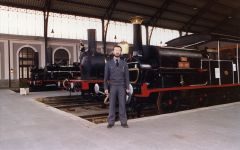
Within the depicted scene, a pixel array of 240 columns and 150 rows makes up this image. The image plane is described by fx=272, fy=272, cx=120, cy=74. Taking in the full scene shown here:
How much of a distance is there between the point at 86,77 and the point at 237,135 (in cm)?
949

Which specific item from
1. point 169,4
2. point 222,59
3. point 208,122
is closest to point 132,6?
point 169,4

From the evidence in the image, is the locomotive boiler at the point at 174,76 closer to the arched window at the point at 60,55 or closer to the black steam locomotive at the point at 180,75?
the black steam locomotive at the point at 180,75

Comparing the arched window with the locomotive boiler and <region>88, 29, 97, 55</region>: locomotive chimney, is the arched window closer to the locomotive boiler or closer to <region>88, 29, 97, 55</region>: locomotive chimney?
<region>88, 29, 97, 55</region>: locomotive chimney

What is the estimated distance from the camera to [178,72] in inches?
368

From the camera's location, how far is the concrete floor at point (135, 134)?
14.0ft

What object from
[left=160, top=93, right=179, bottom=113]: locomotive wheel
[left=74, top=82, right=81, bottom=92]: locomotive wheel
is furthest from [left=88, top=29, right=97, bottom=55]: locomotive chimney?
[left=160, top=93, right=179, bottom=113]: locomotive wheel

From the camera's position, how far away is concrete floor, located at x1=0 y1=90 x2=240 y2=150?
4262 mm

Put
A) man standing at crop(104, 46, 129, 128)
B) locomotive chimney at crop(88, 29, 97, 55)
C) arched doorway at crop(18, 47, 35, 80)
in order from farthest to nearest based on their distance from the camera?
arched doorway at crop(18, 47, 35, 80) < locomotive chimney at crop(88, 29, 97, 55) < man standing at crop(104, 46, 129, 128)

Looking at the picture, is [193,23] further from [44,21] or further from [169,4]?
[44,21]

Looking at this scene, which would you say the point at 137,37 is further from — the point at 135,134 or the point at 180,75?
the point at 135,134

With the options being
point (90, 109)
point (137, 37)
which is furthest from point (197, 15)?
point (137, 37)

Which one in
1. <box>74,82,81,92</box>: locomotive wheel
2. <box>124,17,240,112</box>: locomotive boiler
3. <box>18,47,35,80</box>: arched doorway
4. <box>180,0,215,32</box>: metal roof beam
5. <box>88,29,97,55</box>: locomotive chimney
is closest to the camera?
<box>124,17,240,112</box>: locomotive boiler

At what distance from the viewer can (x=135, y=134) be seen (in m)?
5.02

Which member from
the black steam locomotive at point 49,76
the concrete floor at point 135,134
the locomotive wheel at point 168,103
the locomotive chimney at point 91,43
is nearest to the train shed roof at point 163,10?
the black steam locomotive at point 49,76
